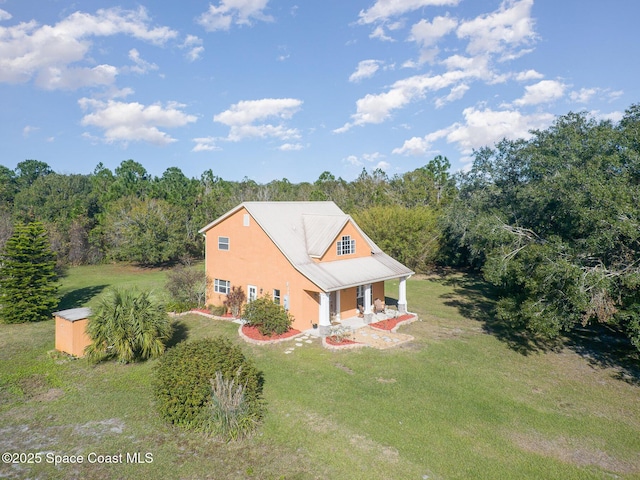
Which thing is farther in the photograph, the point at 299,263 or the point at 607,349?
the point at 299,263

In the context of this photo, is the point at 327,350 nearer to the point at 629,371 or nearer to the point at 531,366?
the point at 531,366

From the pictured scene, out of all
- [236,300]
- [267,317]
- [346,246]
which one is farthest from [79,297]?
[346,246]

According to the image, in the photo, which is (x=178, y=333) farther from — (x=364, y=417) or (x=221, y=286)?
(x=364, y=417)

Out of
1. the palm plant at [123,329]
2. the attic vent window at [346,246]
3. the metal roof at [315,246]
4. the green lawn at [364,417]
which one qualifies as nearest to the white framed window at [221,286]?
the metal roof at [315,246]

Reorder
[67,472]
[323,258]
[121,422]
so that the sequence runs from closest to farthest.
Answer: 1. [67,472]
2. [121,422]
3. [323,258]

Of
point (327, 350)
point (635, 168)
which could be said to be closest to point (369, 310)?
point (327, 350)

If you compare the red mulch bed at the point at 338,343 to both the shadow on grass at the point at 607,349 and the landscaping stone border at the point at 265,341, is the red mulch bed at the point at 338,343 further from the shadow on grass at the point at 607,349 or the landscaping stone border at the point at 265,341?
the shadow on grass at the point at 607,349

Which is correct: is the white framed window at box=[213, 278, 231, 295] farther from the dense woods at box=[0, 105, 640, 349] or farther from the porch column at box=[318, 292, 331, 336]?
the dense woods at box=[0, 105, 640, 349]
